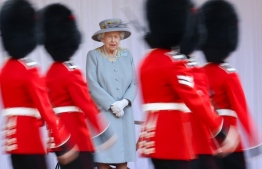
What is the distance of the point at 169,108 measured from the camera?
3.40 m

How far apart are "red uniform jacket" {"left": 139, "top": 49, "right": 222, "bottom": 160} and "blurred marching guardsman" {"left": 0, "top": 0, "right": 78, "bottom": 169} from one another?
0.55 meters

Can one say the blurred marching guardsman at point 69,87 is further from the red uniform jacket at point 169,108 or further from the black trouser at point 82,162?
the red uniform jacket at point 169,108

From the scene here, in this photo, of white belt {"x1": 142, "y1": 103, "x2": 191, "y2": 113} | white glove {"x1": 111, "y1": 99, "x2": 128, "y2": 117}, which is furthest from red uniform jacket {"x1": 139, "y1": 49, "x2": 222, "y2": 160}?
white glove {"x1": 111, "y1": 99, "x2": 128, "y2": 117}

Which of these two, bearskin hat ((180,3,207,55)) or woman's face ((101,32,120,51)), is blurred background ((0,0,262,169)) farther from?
bearskin hat ((180,3,207,55))

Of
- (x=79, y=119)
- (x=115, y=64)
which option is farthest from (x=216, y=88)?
(x=115, y=64)

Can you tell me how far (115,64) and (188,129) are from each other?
7.25 ft

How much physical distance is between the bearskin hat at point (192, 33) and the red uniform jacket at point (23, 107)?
78 centimetres

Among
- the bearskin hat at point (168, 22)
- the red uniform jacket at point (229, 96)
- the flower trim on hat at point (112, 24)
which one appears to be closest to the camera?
the bearskin hat at point (168, 22)

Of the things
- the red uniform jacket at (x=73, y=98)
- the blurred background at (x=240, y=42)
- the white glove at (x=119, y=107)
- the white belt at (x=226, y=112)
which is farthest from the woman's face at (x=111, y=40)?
the white belt at (x=226, y=112)

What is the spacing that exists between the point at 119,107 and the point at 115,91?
A: 15cm

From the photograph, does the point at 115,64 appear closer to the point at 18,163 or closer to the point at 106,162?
the point at 106,162

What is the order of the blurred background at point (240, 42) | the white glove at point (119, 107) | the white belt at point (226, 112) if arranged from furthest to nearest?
the blurred background at point (240, 42) → the white glove at point (119, 107) → the white belt at point (226, 112)

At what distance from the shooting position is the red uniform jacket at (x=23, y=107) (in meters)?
3.71

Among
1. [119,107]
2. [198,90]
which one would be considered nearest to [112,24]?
[119,107]
